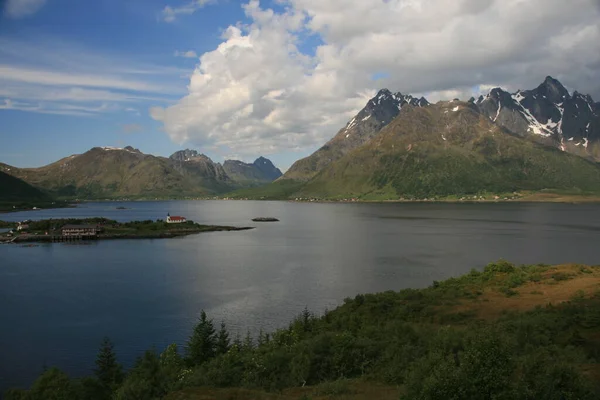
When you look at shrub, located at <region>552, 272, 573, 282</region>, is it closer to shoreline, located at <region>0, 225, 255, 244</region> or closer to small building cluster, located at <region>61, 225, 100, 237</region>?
shoreline, located at <region>0, 225, 255, 244</region>

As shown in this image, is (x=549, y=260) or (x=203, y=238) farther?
(x=203, y=238)

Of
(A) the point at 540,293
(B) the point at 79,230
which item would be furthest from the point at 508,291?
(B) the point at 79,230

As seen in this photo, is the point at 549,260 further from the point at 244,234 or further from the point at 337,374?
the point at 244,234

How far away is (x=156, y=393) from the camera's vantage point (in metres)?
32.8

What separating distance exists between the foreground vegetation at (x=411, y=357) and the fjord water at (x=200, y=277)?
43.2 feet

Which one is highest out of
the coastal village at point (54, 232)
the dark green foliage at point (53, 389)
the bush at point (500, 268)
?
the coastal village at point (54, 232)

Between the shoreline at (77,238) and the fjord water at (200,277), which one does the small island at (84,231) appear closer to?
the shoreline at (77,238)

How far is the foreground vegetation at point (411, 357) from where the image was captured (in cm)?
2097

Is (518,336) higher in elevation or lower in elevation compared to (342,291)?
higher

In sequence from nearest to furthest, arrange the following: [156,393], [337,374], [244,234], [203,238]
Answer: [156,393] < [337,374] < [203,238] < [244,234]

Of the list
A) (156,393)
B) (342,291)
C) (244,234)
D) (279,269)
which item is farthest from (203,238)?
(156,393)

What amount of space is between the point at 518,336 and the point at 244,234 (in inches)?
6128

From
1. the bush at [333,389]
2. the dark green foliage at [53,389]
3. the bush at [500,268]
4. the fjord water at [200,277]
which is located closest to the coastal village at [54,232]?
the fjord water at [200,277]

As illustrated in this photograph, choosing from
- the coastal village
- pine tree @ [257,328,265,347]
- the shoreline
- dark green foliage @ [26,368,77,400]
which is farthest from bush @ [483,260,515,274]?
the coastal village
